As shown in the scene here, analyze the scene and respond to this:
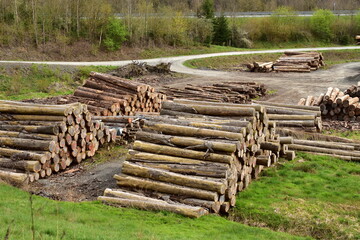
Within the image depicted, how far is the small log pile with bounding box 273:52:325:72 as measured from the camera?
4212 centimetres

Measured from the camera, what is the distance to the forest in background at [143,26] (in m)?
42.9

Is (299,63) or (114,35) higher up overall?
(114,35)

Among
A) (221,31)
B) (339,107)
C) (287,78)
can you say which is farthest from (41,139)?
(221,31)

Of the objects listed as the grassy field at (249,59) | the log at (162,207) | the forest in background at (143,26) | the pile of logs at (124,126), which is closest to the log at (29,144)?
the log at (162,207)

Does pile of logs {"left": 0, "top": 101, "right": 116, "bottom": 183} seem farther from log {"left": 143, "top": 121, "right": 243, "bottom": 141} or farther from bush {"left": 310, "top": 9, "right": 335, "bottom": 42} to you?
bush {"left": 310, "top": 9, "right": 335, "bottom": 42}

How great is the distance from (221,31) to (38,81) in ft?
108

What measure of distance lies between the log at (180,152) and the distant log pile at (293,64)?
99.1 feet

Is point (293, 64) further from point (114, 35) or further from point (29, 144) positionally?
point (29, 144)

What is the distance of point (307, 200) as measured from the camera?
12.3 meters

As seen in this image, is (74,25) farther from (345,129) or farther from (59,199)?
(59,199)

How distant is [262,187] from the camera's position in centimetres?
1354

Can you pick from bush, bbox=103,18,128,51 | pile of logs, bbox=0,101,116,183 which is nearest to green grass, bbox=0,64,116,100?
bush, bbox=103,18,128,51

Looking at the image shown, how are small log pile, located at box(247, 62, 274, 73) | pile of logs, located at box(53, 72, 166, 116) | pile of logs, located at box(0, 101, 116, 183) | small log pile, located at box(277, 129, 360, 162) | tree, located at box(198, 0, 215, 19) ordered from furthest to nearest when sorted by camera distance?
tree, located at box(198, 0, 215, 19) < small log pile, located at box(247, 62, 274, 73) < pile of logs, located at box(53, 72, 166, 116) < small log pile, located at box(277, 129, 360, 162) < pile of logs, located at box(0, 101, 116, 183)

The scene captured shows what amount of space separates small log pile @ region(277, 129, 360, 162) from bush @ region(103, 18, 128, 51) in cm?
2987
